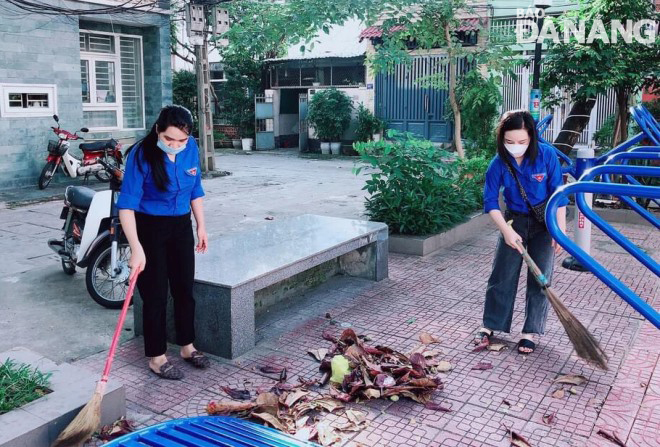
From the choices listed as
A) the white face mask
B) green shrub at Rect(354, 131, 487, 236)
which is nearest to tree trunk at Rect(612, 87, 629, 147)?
green shrub at Rect(354, 131, 487, 236)

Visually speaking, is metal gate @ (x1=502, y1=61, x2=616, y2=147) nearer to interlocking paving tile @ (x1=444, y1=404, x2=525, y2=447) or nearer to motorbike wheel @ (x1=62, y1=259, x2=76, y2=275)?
motorbike wheel @ (x1=62, y1=259, x2=76, y2=275)

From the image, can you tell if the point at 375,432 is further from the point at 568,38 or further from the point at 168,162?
the point at 568,38

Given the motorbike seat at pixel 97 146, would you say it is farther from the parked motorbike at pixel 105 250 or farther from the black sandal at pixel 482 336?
the black sandal at pixel 482 336

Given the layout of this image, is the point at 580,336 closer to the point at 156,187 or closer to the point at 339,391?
the point at 339,391

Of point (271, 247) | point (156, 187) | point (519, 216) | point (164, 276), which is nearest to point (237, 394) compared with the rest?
point (164, 276)

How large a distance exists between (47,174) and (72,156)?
0.60 metres

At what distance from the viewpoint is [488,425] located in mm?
3494

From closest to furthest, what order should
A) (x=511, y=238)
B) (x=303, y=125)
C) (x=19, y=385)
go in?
(x=19, y=385), (x=511, y=238), (x=303, y=125)

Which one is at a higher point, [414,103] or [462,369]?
[414,103]

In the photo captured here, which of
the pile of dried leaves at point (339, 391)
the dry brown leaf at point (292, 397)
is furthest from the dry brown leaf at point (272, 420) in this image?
the dry brown leaf at point (292, 397)

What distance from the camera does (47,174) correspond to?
472 inches

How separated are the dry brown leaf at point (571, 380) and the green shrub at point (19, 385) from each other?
2.95 meters

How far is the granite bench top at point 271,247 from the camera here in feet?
14.9

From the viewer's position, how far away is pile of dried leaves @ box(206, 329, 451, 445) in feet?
11.4
